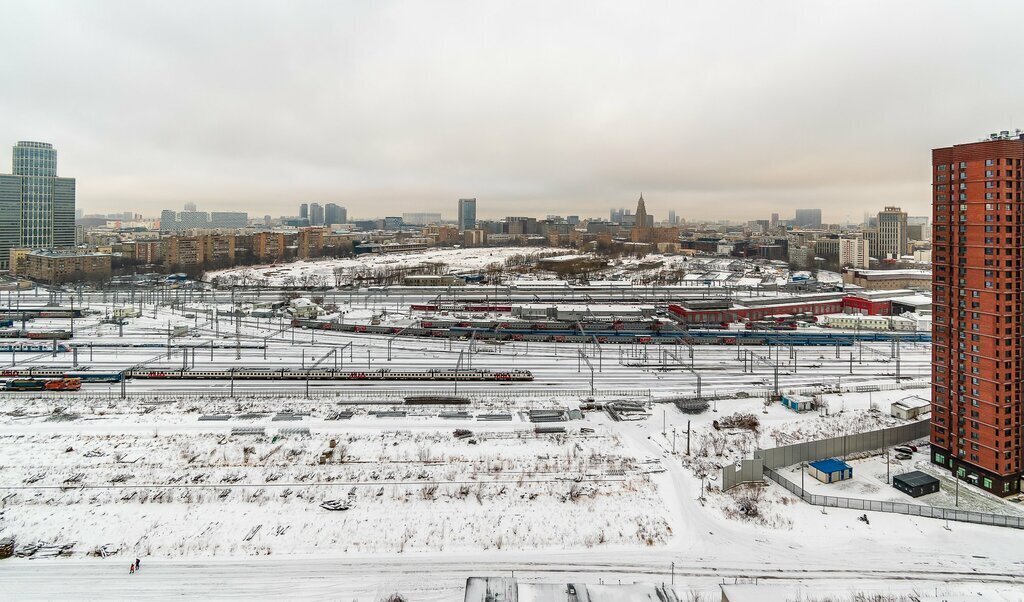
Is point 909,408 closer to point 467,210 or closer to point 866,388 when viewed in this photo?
point 866,388

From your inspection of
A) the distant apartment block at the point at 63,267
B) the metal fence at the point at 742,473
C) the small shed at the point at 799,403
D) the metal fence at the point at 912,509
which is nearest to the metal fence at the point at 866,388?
the small shed at the point at 799,403

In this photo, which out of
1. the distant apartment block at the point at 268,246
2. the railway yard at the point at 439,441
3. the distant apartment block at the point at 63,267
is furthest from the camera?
the distant apartment block at the point at 268,246

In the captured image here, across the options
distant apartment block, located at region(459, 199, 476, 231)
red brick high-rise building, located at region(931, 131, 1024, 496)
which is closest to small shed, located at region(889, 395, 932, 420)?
red brick high-rise building, located at region(931, 131, 1024, 496)

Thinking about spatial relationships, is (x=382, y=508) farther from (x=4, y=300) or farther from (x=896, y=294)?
(x=4, y=300)

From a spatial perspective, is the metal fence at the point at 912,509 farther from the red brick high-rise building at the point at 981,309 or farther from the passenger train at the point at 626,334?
the passenger train at the point at 626,334

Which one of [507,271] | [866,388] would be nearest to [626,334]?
[866,388]
